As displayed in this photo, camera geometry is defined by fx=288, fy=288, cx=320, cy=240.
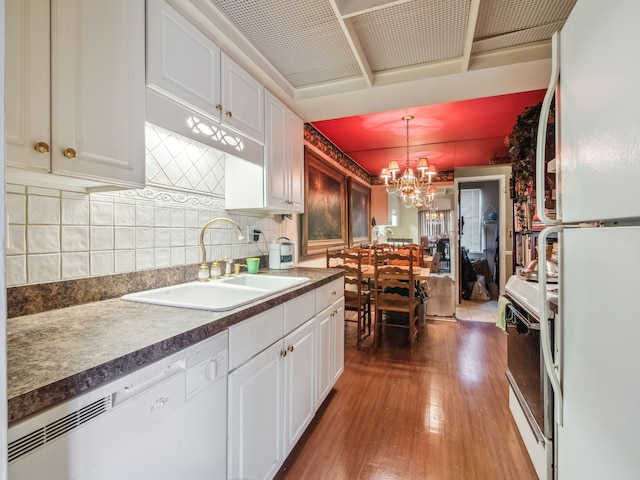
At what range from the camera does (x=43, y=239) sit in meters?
1.04

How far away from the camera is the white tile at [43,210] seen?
39.9 inches

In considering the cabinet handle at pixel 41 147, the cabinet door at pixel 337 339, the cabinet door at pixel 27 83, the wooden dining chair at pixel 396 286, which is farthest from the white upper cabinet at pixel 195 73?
the wooden dining chair at pixel 396 286

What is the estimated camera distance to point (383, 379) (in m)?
2.41

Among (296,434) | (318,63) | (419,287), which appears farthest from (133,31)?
(419,287)

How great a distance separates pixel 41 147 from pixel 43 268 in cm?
49

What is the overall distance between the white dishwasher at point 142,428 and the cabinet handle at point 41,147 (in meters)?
0.67

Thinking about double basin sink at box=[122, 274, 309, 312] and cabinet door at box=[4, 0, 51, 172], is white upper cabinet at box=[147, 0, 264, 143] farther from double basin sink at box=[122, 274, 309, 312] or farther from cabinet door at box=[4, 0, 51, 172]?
double basin sink at box=[122, 274, 309, 312]

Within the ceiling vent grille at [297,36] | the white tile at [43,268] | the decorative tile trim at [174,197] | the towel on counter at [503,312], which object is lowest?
the towel on counter at [503,312]

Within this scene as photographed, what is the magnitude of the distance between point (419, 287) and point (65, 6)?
336cm

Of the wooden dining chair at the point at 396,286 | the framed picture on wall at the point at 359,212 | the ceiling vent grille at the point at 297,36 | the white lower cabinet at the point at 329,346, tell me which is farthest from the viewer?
the framed picture on wall at the point at 359,212

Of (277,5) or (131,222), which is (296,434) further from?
(277,5)

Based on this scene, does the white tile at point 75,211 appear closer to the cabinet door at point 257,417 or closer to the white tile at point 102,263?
the white tile at point 102,263

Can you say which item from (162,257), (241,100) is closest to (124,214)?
(162,257)

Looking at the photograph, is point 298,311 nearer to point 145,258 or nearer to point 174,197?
point 145,258
